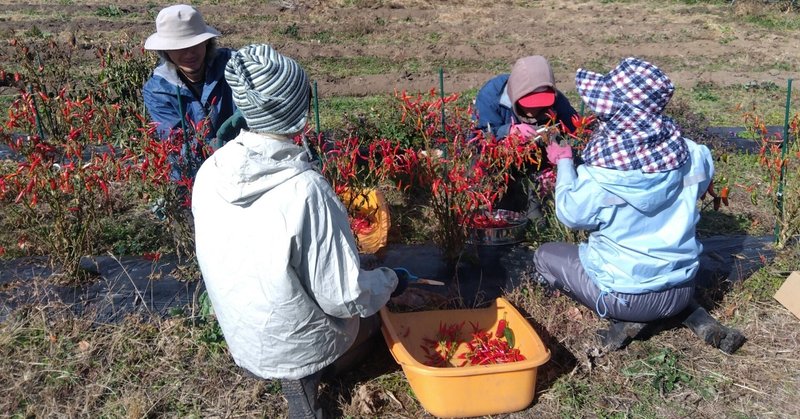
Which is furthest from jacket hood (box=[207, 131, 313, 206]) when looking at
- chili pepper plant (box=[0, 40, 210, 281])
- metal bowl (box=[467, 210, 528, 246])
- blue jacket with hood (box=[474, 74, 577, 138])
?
blue jacket with hood (box=[474, 74, 577, 138])

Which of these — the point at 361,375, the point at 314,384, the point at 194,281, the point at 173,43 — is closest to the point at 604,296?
the point at 361,375

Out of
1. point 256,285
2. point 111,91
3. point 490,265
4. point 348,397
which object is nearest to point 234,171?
point 256,285

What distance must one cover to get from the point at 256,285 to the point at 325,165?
115cm

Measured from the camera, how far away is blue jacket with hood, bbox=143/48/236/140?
356cm

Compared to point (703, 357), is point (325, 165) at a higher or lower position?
higher

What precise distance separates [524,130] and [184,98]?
1.75 meters

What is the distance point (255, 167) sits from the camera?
80.0 inches

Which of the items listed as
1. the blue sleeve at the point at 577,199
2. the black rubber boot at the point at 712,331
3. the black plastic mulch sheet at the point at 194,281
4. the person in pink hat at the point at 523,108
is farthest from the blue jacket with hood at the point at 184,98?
the black rubber boot at the point at 712,331

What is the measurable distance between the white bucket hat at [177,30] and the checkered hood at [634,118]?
6.08 feet

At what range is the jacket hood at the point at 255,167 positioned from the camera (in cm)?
204

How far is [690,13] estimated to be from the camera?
38.6ft

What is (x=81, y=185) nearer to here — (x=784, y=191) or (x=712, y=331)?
(x=712, y=331)

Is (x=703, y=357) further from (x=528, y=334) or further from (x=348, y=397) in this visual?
(x=348, y=397)

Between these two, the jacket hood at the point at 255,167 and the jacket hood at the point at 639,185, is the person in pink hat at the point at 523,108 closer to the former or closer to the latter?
the jacket hood at the point at 639,185
